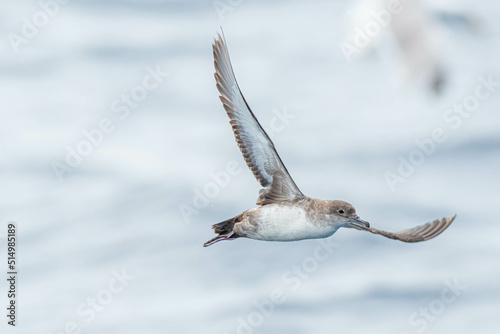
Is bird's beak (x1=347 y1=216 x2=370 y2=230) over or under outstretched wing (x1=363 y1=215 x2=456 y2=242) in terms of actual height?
over

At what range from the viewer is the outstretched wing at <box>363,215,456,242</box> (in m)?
17.5

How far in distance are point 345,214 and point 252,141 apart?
78.8 inches

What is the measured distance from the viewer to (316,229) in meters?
16.9

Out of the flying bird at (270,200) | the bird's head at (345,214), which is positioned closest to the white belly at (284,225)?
the flying bird at (270,200)

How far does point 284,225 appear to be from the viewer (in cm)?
1686

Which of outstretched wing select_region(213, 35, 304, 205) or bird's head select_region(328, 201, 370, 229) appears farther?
bird's head select_region(328, 201, 370, 229)

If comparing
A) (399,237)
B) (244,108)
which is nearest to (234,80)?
(244,108)

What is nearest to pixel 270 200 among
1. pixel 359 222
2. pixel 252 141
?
pixel 252 141

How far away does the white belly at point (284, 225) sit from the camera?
Result: 1686 centimetres

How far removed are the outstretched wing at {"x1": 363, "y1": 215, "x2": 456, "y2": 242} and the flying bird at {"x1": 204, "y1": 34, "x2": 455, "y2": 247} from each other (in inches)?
1.6

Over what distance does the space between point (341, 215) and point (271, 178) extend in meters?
1.36

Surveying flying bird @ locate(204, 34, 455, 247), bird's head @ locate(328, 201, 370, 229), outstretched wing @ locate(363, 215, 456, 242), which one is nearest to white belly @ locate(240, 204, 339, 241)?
flying bird @ locate(204, 34, 455, 247)

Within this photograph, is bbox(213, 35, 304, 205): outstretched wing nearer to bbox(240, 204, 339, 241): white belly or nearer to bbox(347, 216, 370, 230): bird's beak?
bbox(240, 204, 339, 241): white belly

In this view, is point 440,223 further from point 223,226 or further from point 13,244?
point 13,244
